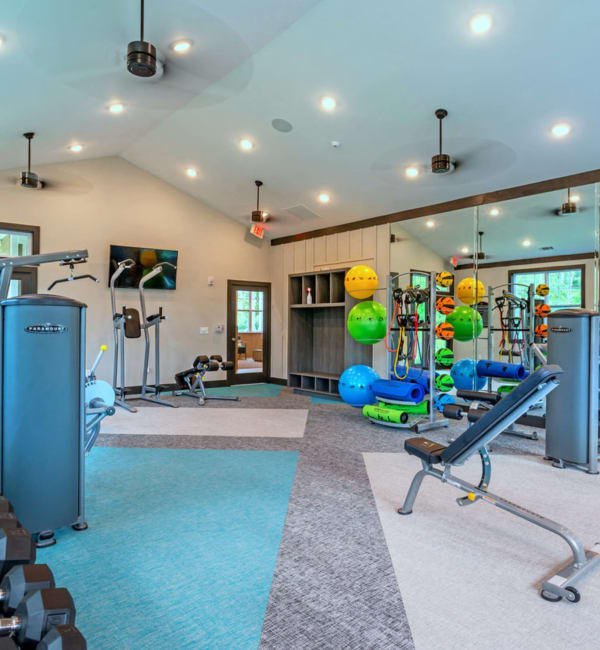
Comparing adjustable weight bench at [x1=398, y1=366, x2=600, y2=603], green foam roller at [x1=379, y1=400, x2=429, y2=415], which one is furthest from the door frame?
adjustable weight bench at [x1=398, y1=366, x2=600, y2=603]

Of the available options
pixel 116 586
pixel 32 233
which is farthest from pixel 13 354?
pixel 32 233

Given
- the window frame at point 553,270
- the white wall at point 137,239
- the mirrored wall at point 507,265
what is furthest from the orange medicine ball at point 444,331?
the white wall at point 137,239

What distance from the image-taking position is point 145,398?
692cm

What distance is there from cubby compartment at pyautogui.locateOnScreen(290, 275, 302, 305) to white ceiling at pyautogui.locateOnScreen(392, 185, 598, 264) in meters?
2.30

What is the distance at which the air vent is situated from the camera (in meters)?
7.70

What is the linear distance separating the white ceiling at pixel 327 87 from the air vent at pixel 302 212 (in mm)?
901

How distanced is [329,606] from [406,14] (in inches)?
166

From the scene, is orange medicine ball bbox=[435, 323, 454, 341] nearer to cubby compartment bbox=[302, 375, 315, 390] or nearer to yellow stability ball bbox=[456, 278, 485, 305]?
yellow stability ball bbox=[456, 278, 485, 305]

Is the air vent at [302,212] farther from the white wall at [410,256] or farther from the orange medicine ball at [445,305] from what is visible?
the orange medicine ball at [445,305]

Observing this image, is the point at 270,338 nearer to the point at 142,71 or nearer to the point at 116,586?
the point at 142,71

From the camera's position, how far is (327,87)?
4.73 metres

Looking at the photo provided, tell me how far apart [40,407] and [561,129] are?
519cm

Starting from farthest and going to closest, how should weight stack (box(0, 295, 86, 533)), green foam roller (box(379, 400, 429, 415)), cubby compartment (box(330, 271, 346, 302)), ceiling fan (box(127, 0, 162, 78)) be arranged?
cubby compartment (box(330, 271, 346, 302)) < green foam roller (box(379, 400, 429, 415)) < ceiling fan (box(127, 0, 162, 78)) < weight stack (box(0, 295, 86, 533))

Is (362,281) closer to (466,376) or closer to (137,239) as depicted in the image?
(466,376)
